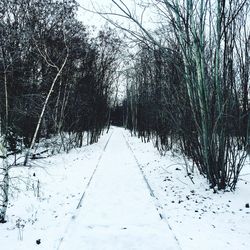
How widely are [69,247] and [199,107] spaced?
534cm

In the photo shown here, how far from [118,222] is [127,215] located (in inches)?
18.4

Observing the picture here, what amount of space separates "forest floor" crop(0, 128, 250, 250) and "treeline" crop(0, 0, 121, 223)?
3.56 metres

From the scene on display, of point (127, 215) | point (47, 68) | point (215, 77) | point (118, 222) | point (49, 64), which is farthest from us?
point (47, 68)

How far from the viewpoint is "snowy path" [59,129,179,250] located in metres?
4.77

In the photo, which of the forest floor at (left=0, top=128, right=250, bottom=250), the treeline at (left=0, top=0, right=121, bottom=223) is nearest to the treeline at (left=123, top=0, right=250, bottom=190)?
the forest floor at (left=0, top=128, right=250, bottom=250)

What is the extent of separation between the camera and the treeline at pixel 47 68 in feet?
42.9

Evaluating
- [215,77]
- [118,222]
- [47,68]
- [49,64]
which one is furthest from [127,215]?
[47,68]

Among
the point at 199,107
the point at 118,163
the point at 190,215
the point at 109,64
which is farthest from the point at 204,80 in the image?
the point at 109,64

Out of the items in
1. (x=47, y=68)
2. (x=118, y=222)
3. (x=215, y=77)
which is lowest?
(x=118, y=222)

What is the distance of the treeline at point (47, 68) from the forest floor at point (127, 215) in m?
3.56

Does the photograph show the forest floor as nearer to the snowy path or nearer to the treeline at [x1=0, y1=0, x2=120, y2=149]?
the snowy path

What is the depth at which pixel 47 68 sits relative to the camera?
755 inches

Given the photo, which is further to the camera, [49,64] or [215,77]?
[49,64]

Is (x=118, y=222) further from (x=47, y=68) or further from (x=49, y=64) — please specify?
(x=47, y=68)
